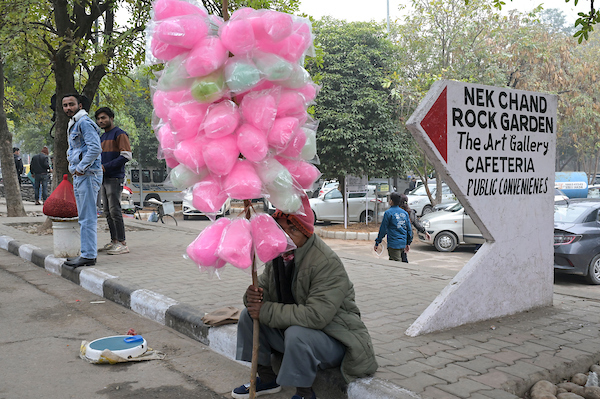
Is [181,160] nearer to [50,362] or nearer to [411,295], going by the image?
[50,362]

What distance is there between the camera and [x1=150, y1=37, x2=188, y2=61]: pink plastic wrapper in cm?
274

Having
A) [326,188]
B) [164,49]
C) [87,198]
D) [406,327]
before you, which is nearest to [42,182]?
[326,188]

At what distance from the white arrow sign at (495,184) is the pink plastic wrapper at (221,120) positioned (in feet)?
5.39

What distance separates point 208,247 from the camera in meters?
2.72

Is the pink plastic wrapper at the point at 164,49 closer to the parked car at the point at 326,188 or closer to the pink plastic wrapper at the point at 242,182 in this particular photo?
the pink plastic wrapper at the point at 242,182

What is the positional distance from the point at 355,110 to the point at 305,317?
15.5 metres

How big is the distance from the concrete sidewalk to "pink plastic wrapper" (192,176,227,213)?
0.73m

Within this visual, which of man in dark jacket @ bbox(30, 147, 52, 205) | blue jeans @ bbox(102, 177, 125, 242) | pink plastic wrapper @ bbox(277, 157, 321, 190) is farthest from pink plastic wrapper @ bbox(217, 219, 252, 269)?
man in dark jacket @ bbox(30, 147, 52, 205)

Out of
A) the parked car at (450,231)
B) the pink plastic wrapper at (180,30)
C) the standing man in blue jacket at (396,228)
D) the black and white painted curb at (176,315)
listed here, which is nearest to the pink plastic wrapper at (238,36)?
the pink plastic wrapper at (180,30)

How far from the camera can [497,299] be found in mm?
4449

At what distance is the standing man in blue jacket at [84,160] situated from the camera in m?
6.28

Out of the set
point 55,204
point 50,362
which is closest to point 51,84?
point 55,204

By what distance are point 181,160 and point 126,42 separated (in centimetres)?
774

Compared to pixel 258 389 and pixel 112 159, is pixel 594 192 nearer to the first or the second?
pixel 112 159
